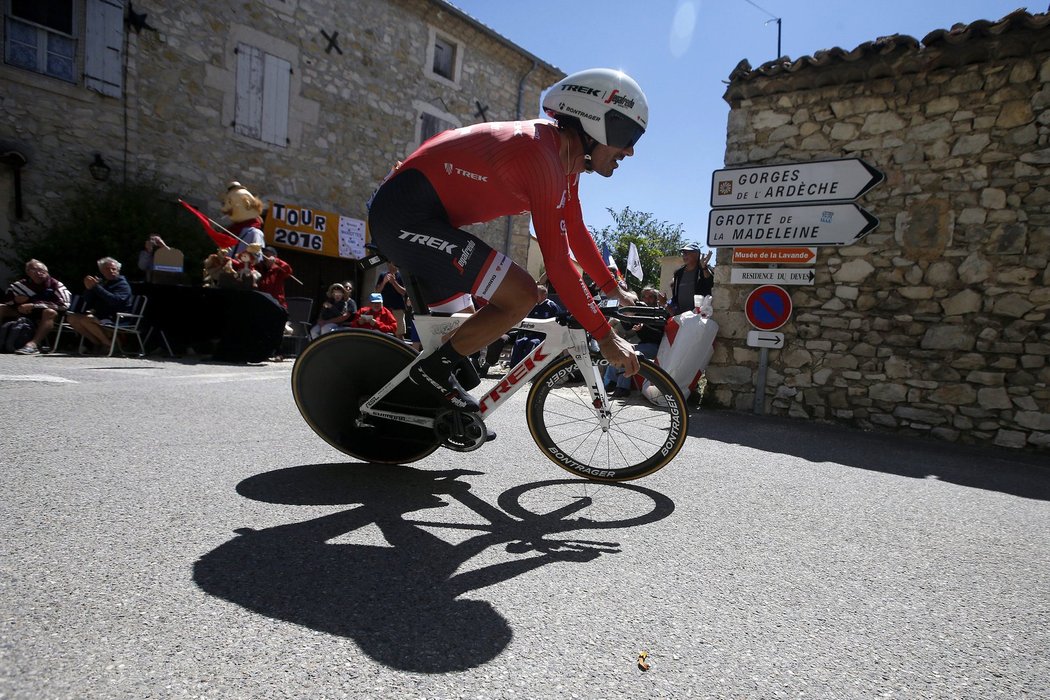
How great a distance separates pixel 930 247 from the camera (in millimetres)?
6699

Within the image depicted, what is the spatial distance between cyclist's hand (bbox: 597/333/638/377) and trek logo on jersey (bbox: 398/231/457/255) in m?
0.82

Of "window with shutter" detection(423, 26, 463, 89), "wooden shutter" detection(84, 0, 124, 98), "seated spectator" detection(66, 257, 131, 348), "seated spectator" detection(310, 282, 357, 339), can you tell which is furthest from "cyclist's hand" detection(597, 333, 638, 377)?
"window with shutter" detection(423, 26, 463, 89)

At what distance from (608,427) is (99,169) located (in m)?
11.9

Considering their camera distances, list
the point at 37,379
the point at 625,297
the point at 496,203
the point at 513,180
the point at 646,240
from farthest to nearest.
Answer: the point at 646,240
the point at 37,379
the point at 625,297
the point at 496,203
the point at 513,180

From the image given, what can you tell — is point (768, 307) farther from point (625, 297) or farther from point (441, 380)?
point (441, 380)

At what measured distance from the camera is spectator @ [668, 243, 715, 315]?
8.34 meters

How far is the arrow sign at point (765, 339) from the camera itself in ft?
24.1

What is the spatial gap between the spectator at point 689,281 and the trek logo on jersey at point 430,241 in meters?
6.18

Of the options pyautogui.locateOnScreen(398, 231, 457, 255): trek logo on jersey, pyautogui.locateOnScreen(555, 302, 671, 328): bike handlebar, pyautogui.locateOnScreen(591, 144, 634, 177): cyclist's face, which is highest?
pyautogui.locateOnScreen(591, 144, 634, 177): cyclist's face

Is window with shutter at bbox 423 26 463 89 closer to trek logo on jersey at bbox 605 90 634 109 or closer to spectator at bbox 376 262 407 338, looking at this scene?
spectator at bbox 376 262 407 338

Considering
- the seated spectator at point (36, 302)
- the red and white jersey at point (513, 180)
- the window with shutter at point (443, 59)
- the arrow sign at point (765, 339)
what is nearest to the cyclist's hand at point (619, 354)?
the red and white jersey at point (513, 180)

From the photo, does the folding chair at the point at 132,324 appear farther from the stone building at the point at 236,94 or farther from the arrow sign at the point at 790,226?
the arrow sign at the point at 790,226

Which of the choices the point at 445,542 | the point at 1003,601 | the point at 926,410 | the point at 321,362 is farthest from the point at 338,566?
the point at 926,410

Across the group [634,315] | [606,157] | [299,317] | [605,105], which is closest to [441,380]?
[634,315]
